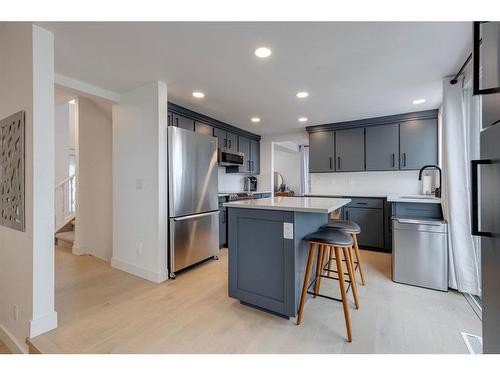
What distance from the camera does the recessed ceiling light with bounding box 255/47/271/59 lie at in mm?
1973

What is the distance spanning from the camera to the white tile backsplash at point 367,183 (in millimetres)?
4082

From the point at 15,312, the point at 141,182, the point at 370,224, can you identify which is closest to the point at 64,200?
the point at 141,182

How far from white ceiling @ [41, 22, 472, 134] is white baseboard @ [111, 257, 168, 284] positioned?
2.21 metres

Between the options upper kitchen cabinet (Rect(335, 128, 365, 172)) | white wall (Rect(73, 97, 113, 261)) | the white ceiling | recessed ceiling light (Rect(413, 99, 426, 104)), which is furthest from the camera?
upper kitchen cabinet (Rect(335, 128, 365, 172))

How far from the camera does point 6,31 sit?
1.91 meters

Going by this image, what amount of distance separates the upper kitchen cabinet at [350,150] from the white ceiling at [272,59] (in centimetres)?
94

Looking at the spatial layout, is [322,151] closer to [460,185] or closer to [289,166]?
[460,185]

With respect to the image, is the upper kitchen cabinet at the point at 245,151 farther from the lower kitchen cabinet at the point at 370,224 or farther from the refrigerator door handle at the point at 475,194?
the refrigerator door handle at the point at 475,194

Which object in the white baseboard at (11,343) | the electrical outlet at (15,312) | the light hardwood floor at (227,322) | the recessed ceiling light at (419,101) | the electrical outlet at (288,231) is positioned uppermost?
the recessed ceiling light at (419,101)

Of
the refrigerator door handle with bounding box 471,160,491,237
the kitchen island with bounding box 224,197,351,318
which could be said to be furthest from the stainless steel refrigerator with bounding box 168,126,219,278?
the refrigerator door handle with bounding box 471,160,491,237

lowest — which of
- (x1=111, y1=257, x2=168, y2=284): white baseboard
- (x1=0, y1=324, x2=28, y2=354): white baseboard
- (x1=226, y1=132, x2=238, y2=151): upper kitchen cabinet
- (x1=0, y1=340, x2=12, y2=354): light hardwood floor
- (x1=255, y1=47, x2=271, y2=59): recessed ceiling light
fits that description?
(x1=0, y1=340, x2=12, y2=354): light hardwood floor

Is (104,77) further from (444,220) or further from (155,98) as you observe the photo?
(444,220)

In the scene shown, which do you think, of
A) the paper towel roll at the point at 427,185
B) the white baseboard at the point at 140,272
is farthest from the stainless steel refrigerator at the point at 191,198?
the paper towel roll at the point at 427,185

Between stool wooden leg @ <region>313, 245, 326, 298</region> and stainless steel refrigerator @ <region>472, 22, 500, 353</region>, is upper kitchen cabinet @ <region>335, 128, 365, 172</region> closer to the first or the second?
stool wooden leg @ <region>313, 245, 326, 298</region>
